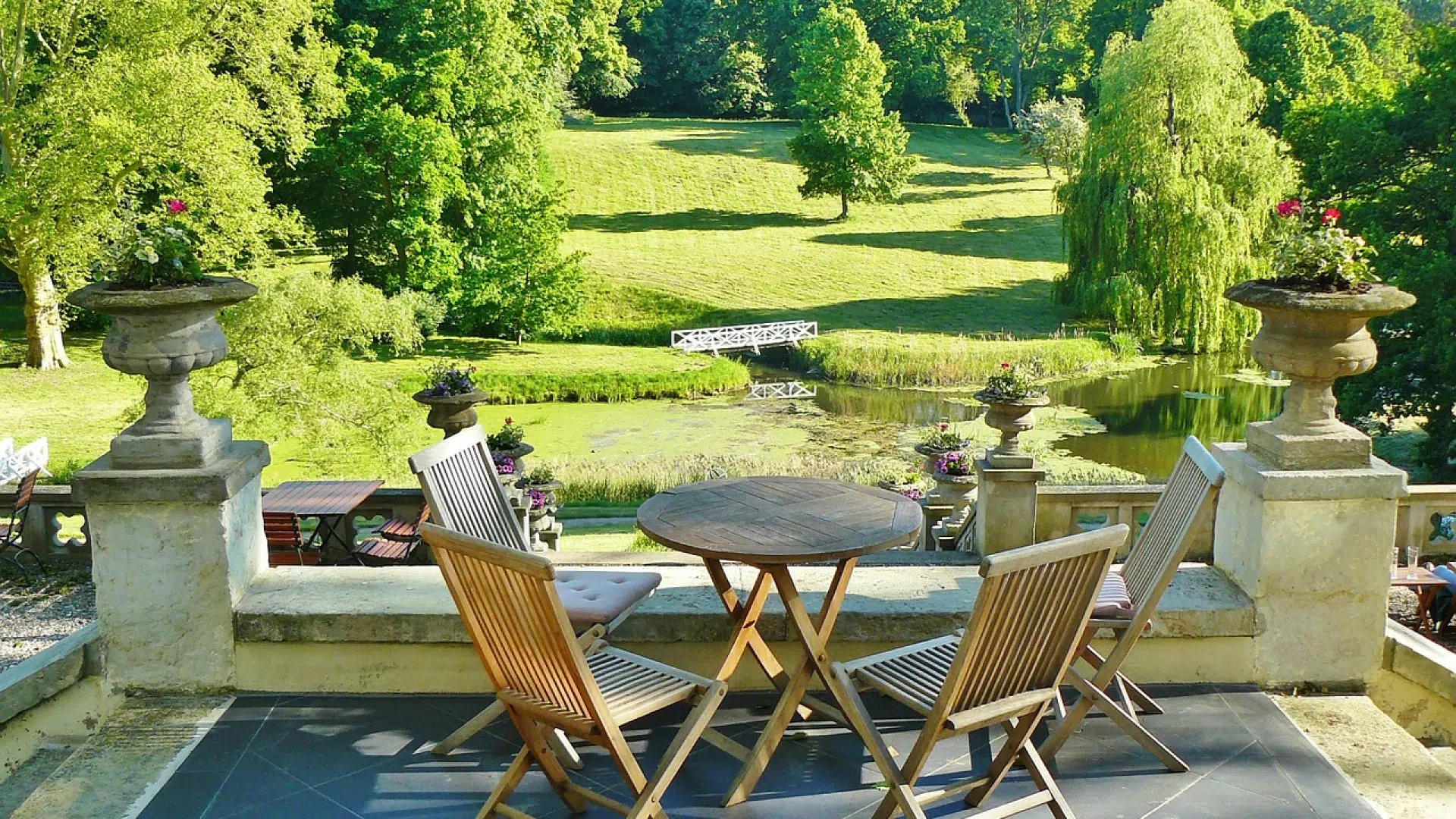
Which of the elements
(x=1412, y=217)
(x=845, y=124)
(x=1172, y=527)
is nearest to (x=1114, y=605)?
(x=1172, y=527)

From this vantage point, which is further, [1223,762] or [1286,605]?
[1286,605]

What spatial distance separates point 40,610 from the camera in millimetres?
10266

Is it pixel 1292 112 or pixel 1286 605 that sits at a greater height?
pixel 1292 112

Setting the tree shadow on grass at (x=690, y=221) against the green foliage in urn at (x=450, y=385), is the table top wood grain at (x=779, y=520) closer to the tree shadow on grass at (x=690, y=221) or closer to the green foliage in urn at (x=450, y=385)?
the green foliage in urn at (x=450, y=385)

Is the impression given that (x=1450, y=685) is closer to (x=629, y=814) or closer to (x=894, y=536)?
(x=894, y=536)

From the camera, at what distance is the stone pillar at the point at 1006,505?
7285mm

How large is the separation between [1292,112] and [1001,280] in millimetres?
16255

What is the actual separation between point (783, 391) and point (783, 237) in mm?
16683

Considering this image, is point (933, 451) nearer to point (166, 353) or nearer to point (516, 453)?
point (516, 453)

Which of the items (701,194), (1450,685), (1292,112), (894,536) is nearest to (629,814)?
(894,536)

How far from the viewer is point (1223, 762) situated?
3566mm

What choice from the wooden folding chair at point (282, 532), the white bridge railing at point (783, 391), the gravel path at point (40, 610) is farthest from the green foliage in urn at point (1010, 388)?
the white bridge railing at point (783, 391)

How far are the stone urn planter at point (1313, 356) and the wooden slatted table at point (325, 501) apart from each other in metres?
6.94

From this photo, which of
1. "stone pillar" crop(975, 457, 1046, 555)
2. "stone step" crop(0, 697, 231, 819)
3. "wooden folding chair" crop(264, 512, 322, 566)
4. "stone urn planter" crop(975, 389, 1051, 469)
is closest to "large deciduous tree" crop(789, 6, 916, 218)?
"wooden folding chair" crop(264, 512, 322, 566)
